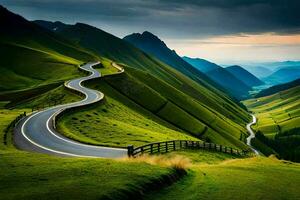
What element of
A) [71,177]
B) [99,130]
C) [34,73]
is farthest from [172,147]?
[34,73]

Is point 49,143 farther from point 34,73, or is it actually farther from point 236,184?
point 34,73

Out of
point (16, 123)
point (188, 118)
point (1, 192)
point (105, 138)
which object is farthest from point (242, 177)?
point (188, 118)

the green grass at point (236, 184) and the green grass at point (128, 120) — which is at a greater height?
the green grass at point (236, 184)

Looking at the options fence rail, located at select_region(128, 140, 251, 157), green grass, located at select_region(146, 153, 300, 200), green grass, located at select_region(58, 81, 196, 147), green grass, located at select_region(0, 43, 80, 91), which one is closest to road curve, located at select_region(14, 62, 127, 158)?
green grass, located at select_region(58, 81, 196, 147)

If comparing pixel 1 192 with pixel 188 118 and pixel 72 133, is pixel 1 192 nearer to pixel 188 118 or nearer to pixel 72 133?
pixel 72 133

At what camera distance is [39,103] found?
106 meters

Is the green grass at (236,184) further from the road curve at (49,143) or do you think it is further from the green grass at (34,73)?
the green grass at (34,73)

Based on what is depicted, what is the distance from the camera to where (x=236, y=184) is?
34906 mm

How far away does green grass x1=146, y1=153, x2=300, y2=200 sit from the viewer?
102ft

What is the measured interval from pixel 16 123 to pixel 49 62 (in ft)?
420

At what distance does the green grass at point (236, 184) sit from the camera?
31.0 m

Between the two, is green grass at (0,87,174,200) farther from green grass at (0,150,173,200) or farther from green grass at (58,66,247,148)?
green grass at (58,66,247,148)

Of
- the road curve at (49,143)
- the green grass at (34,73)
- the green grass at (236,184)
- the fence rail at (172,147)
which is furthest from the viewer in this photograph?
the green grass at (34,73)

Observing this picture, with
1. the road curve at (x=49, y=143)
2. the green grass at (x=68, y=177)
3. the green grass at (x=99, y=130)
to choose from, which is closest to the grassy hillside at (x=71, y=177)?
the green grass at (x=68, y=177)
